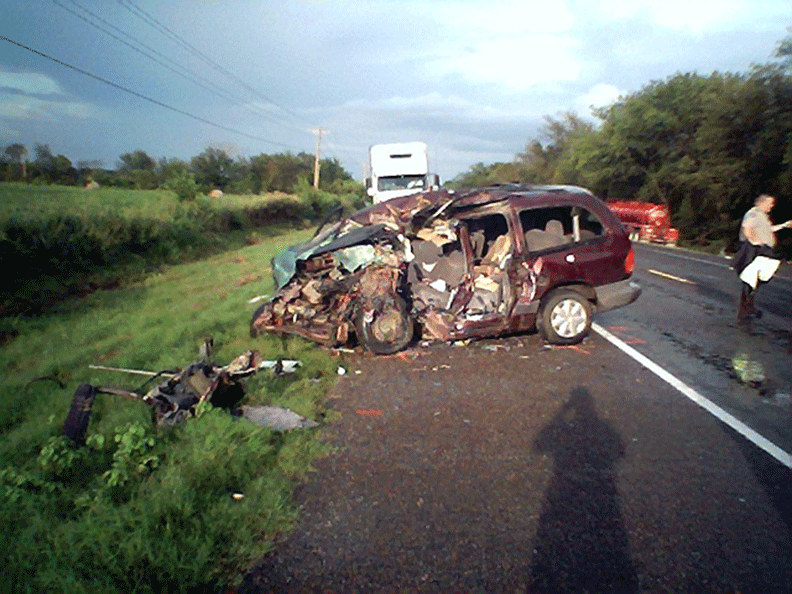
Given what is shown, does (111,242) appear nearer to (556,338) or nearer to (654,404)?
(556,338)

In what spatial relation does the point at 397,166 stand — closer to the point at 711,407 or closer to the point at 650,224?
the point at 650,224

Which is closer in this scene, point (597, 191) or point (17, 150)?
point (597, 191)

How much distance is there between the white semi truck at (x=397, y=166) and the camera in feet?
86.3

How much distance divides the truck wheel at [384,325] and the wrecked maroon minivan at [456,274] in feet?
0.04

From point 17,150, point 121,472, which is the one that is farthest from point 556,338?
point 17,150

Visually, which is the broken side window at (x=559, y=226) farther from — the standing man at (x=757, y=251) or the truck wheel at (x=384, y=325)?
the standing man at (x=757, y=251)

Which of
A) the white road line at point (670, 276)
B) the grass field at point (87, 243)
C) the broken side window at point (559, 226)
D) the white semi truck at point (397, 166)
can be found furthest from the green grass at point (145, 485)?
the white semi truck at point (397, 166)

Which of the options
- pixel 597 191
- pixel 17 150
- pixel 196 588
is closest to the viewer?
pixel 196 588

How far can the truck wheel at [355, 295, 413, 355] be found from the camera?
7.20 meters

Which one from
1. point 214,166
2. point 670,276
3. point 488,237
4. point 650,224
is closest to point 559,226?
point 488,237

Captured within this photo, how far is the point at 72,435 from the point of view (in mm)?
4570

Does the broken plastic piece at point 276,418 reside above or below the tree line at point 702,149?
below

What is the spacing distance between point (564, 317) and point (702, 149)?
2342 cm

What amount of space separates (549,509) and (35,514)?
3.14 meters
